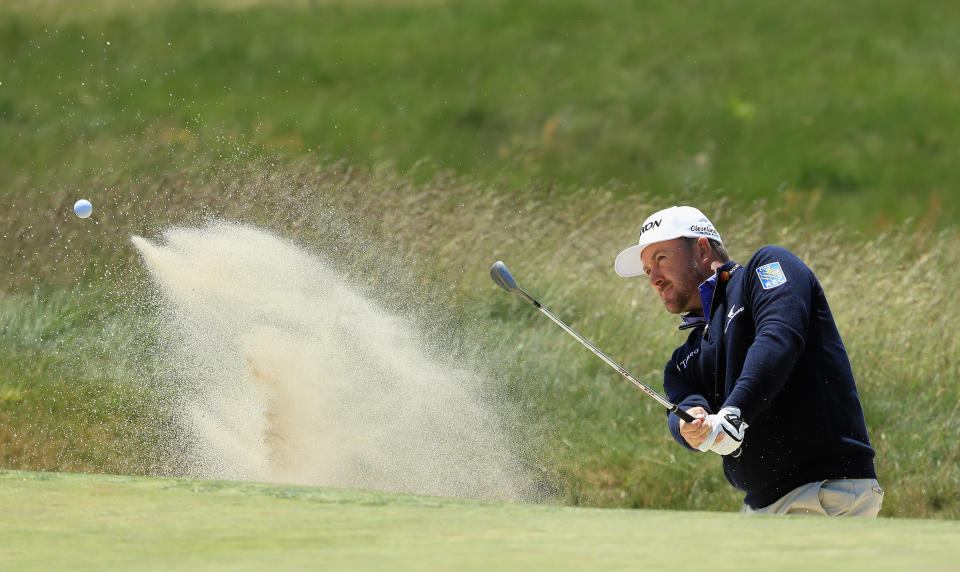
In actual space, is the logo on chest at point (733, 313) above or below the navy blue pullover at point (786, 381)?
above

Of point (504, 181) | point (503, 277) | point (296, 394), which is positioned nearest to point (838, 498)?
point (503, 277)

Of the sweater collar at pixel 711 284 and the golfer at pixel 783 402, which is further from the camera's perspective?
the sweater collar at pixel 711 284

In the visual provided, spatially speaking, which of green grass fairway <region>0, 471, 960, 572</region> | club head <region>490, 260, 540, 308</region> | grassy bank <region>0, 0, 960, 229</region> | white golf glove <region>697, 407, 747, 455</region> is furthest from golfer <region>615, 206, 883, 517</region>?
grassy bank <region>0, 0, 960, 229</region>

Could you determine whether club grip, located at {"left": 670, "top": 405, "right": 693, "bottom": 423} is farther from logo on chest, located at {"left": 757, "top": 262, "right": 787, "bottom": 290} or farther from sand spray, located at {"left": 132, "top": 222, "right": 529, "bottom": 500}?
sand spray, located at {"left": 132, "top": 222, "right": 529, "bottom": 500}

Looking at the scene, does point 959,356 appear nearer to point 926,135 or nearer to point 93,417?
point 93,417

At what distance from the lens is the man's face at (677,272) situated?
4320 mm

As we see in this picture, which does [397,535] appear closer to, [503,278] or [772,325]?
[772,325]

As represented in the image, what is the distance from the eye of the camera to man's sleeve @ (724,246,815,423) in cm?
358

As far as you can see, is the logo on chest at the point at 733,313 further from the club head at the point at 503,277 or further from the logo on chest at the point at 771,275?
the club head at the point at 503,277

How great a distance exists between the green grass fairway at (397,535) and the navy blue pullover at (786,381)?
2.23ft

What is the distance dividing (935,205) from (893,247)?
7.47m

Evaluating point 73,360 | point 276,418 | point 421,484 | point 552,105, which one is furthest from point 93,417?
point 552,105

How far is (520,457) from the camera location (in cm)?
702

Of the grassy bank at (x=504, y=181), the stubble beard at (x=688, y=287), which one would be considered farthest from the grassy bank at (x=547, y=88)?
the stubble beard at (x=688, y=287)
